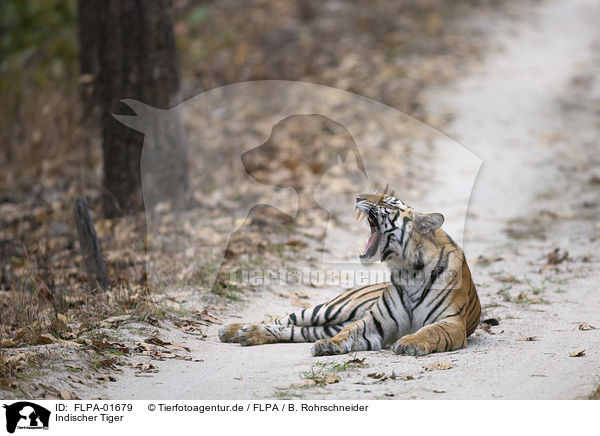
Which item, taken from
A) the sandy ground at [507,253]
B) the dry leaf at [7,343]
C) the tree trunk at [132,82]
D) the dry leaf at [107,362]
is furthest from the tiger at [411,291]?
the tree trunk at [132,82]

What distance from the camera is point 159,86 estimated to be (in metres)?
8.23

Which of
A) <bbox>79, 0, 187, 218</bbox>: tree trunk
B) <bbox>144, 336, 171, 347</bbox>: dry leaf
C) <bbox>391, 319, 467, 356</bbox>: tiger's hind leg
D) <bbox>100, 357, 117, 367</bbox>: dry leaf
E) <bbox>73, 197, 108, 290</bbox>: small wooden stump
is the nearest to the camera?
<bbox>100, 357, 117, 367</bbox>: dry leaf

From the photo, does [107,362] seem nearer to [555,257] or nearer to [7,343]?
[7,343]

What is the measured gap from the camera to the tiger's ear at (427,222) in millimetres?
4652

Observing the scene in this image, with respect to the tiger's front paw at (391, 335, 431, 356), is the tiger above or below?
above

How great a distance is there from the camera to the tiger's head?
15.3 feet

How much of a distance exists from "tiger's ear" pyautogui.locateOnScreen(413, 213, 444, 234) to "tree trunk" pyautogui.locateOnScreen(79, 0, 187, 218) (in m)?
4.29

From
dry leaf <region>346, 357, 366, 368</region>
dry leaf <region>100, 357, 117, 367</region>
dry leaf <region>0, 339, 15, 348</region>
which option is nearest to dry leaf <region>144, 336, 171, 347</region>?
dry leaf <region>100, 357, 117, 367</region>

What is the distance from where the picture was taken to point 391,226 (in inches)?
184

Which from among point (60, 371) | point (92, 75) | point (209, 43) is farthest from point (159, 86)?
point (209, 43)

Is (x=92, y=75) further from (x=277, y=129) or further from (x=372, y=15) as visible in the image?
(x=372, y=15)

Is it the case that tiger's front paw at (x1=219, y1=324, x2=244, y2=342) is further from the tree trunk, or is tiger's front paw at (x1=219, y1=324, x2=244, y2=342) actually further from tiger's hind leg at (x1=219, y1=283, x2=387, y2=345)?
the tree trunk

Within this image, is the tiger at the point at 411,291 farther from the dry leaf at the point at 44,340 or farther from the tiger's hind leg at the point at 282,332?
the dry leaf at the point at 44,340

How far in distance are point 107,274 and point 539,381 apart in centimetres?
371
